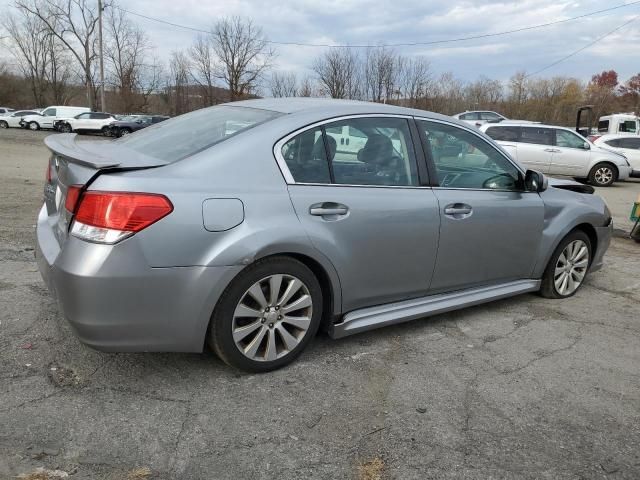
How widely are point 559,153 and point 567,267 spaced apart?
11.5 meters

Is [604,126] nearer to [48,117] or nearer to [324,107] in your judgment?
[324,107]

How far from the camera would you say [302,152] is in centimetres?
315

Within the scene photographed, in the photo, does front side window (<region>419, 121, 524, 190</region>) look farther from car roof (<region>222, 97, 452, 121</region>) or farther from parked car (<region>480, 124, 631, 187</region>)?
parked car (<region>480, 124, 631, 187</region>)

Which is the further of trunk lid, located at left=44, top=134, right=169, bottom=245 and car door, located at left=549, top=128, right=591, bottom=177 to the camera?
car door, located at left=549, top=128, right=591, bottom=177

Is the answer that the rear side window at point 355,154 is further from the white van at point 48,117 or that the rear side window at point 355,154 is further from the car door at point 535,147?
the white van at point 48,117

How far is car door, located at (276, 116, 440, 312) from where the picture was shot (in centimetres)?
310

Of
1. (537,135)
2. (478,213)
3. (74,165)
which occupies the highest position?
(537,135)

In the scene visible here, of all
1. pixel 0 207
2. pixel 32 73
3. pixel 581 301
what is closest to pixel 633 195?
pixel 581 301

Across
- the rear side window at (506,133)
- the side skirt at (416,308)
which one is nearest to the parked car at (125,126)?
the rear side window at (506,133)

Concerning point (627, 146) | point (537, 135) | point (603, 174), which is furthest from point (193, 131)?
point (627, 146)

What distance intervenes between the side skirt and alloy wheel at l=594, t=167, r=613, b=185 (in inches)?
510

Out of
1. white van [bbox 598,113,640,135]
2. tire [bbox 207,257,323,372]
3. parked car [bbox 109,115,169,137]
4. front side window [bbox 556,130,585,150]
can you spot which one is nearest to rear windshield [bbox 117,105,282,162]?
tire [bbox 207,257,323,372]

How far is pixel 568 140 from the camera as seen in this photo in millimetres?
15117

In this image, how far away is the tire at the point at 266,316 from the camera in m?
2.87
